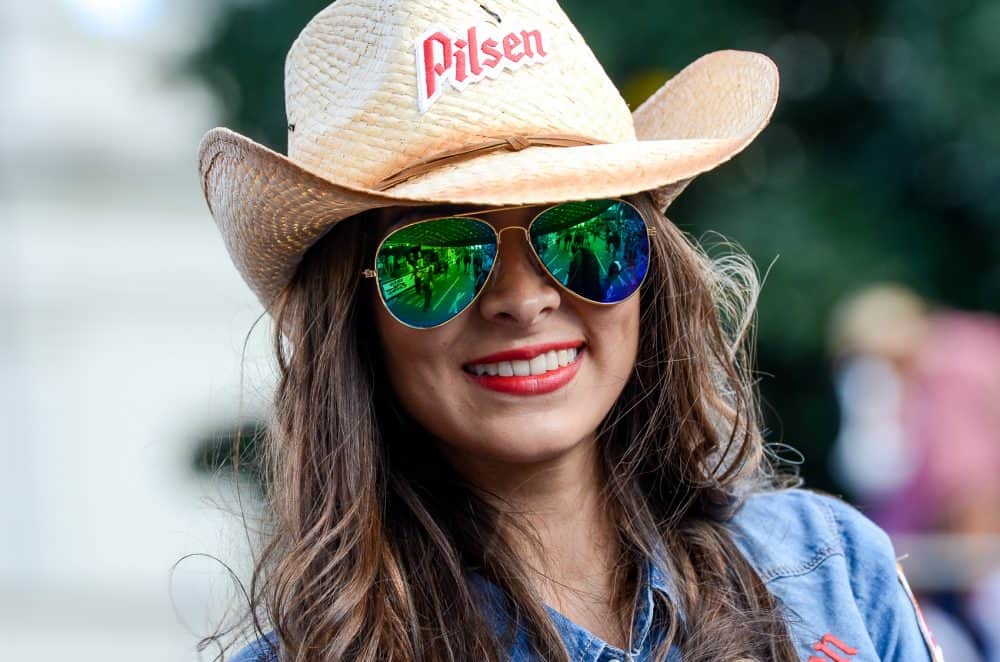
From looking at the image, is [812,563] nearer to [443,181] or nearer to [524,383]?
[524,383]

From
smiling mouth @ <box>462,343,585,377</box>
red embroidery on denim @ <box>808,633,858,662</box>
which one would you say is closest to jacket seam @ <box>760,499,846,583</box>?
red embroidery on denim @ <box>808,633,858,662</box>

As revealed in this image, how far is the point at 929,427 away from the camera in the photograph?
4.91 m

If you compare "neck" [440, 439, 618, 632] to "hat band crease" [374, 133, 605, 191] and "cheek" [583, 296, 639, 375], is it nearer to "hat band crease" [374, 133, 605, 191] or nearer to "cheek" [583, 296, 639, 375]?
"cheek" [583, 296, 639, 375]

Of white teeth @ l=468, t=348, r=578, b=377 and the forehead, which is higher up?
the forehead

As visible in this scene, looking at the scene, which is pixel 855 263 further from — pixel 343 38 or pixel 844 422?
pixel 343 38

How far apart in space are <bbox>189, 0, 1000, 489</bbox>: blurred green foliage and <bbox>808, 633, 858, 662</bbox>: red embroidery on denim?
8.95 feet

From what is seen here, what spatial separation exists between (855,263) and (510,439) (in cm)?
316

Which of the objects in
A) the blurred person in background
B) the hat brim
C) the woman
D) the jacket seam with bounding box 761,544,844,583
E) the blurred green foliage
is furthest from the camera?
the blurred green foliage

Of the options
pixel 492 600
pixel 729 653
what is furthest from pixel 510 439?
pixel 729 653

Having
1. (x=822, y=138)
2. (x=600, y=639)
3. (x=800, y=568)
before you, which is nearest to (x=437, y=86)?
(x=600, y=639)

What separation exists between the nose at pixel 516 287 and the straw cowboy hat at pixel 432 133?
0.46 feet

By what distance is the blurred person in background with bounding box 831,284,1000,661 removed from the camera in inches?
181

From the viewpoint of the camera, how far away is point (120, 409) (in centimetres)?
872

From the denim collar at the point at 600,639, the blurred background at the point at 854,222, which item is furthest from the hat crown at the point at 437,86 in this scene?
the blurred background at the point at 854,222
